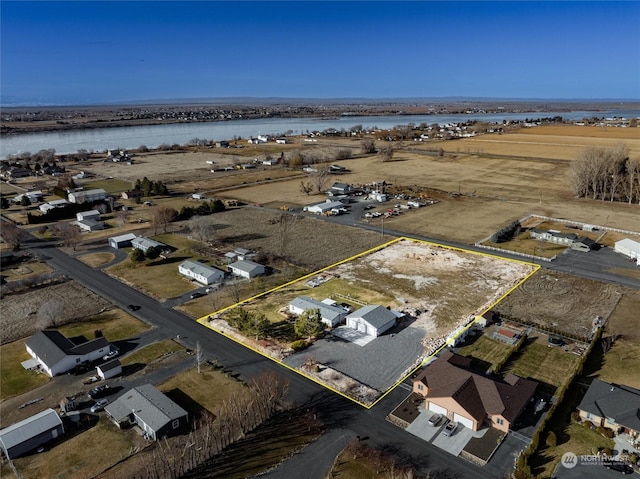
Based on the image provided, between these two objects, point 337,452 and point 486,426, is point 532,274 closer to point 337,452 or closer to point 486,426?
point 486,426

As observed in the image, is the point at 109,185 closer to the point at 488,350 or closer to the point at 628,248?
the point at 488,350

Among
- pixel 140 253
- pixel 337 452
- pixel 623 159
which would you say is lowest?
pixel 337 452

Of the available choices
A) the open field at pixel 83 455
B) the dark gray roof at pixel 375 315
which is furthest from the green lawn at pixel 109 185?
the open field at pixel 83 455

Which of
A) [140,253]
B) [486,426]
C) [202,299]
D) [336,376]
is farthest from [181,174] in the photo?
[486,426]

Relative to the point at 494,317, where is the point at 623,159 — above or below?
above

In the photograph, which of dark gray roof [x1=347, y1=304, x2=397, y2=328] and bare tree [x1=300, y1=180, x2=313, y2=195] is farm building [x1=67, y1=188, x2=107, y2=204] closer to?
bare tree [x1=300, y1=180, x2=313, y2=195]

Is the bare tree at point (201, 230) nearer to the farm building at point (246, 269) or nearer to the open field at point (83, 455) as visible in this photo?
the farm building at point (246, 269)
